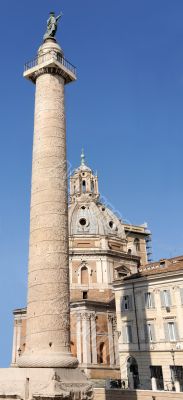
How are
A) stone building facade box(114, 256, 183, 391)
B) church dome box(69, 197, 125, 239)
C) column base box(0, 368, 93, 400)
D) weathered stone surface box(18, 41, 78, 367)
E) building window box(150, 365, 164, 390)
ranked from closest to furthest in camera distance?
column base box(0, 368, 93, 400) < weathered stone surface box(18, 41, 78, 367) < building window box(150, 365, 164, 390) < stone building facade box(114, 256, 183, 391) < church dome box(69, 197, 125, 239)

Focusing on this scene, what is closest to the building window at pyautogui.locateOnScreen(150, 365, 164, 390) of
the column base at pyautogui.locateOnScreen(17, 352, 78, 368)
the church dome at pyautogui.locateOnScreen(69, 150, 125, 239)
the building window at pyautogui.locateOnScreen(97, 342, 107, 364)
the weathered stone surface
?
the building window at pyautogui.locateOnScreen(97, 342, 107, 364)

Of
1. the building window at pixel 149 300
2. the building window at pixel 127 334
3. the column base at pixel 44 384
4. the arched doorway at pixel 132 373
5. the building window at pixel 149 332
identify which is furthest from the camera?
the building window at pixel 127 334

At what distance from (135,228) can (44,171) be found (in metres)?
44.0

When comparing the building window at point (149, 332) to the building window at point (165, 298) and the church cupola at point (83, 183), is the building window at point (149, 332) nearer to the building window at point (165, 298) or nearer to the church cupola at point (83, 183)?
the building window at point (165, 298)

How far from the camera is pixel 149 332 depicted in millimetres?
29859

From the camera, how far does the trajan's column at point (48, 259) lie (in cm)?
1383

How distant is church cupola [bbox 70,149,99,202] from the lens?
186 feet

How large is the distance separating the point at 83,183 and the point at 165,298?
30978mm

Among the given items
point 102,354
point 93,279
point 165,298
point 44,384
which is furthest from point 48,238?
point 93,279

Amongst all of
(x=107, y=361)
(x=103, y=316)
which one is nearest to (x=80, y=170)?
(x=103, y=316)

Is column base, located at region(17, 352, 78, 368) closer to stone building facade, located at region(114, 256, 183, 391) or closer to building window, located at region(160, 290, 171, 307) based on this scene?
stone building facade, located at region(114, 256, 183, 391)

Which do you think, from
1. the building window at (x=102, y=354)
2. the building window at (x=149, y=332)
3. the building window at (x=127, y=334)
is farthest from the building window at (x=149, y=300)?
the building window at (x=102, y=354)

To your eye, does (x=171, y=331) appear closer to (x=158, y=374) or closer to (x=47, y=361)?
(x=158, y=374)

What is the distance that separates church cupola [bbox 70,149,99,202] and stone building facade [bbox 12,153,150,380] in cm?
15
